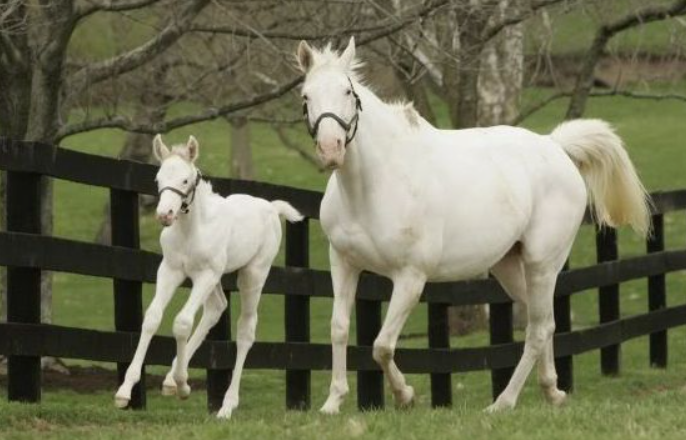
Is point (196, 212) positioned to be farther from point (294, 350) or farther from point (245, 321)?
point (294, 350)

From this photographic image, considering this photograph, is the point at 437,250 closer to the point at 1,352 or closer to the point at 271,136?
the point at 1,352

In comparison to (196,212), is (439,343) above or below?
below

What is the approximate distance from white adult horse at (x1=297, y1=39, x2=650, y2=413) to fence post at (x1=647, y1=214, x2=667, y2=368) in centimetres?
462

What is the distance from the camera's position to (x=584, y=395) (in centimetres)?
1236

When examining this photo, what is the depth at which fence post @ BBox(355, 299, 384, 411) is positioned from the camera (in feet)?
35.9

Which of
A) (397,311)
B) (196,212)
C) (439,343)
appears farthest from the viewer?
(439,343)

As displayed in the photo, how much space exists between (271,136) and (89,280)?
1690 centimetres

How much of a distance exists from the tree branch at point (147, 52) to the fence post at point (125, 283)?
3059 mm

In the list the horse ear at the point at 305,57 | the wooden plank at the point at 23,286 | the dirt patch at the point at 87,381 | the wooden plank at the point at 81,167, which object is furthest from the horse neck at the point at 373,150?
the dirt patch at the point at 87,381

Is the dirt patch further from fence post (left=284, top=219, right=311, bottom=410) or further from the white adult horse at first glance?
the white adult horse

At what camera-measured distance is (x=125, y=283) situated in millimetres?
9086

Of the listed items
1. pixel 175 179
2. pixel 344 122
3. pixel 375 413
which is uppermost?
pixel 344 122

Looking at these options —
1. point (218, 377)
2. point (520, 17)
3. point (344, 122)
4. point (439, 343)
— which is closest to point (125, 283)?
point (218, 377)

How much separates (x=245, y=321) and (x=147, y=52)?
13.7ft
